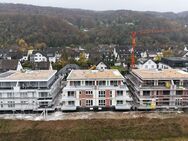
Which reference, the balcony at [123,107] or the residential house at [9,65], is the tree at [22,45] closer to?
the residential house at [9,65]

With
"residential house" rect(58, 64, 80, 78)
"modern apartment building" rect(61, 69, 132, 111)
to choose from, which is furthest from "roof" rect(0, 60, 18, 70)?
"modern apartment building" rect(61, 69, 132, 111)

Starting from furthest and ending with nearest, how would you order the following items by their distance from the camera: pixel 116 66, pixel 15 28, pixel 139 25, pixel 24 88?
1. pixel 139 25
2. pixel 15 28
3. pixel 116 66
4. pixel 24 88

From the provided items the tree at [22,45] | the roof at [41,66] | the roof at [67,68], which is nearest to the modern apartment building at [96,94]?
the roof at [67,68]

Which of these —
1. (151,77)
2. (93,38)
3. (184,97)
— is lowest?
(184,97)

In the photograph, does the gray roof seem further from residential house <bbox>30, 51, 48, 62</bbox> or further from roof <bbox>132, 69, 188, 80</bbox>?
roof <bbox>132, 69, 188, 80</bbox>

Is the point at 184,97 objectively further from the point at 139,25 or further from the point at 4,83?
the point at 139,25

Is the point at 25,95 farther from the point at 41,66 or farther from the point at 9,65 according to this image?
the point at 41,66

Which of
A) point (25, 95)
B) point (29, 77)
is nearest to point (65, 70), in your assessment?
point (29, 77)

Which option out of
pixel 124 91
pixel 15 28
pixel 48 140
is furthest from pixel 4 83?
pixel 15 28
